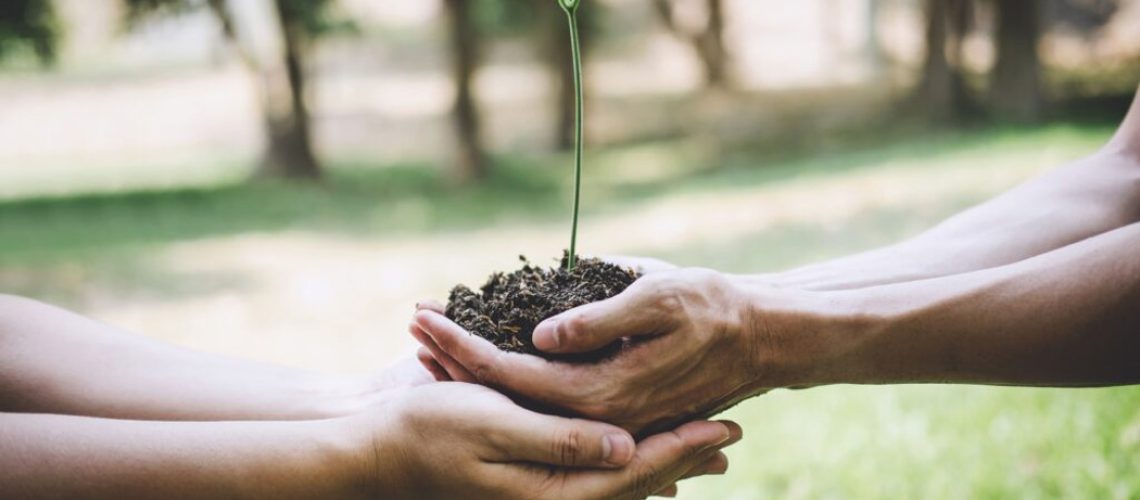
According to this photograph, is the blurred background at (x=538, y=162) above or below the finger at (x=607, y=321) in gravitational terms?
above

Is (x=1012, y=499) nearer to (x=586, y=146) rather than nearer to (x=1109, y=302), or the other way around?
(x=1109, y=302)

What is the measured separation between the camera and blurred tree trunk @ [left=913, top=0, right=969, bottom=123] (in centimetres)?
1711

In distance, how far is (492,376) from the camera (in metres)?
2.10

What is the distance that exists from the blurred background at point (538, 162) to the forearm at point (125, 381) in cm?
205

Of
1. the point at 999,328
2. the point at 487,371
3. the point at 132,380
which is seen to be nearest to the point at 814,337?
the point at 999,328

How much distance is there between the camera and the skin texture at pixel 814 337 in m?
2.02

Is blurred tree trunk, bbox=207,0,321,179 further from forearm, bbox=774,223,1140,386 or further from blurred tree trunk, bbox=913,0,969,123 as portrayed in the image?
forearm, bbox=774,223,1140,386

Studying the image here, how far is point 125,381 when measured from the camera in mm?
2418

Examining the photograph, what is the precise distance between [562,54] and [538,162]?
7.53 feet

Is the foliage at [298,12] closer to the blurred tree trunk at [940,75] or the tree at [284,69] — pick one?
the tree at [284,69]

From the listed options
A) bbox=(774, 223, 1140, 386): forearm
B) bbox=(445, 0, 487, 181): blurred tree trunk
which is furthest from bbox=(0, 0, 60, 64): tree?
bbox=(774, 223, 1140, 386): forearm

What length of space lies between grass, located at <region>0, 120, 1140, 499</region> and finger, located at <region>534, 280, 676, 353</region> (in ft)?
6.83

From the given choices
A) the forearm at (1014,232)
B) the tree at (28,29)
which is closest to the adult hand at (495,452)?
the forearm at (1014,232)

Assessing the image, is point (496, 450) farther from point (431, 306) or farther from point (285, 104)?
point (285, 104)
